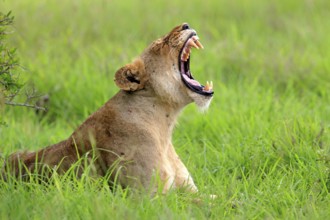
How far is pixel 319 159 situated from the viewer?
479 cm

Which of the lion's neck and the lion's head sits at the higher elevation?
the lion's head

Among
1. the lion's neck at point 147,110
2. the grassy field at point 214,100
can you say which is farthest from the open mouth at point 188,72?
the grassy field at point 214,100

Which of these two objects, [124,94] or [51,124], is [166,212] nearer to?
[124,94]

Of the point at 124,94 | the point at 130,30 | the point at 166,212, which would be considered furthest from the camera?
the point at 130,30

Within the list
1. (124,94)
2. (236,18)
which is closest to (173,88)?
(124,94)

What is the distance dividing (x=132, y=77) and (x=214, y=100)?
2.32 meters

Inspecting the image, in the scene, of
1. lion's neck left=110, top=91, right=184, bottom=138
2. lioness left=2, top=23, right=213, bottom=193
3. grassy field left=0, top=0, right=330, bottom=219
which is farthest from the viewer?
lion's neck left=110, top=91, right=184, bottom=138

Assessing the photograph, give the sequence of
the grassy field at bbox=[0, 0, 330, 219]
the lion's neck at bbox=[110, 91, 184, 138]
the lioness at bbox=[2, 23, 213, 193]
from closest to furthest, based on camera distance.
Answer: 1. the grassy field at bbox=[0, 0, 330, 219]
2. the lioness at bbox=[2, 23, 213, 193]
3. the lion's neck at bbox=[110, 91, 184, 138]

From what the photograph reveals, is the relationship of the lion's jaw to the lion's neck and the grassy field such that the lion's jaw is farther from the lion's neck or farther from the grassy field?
the grassy field

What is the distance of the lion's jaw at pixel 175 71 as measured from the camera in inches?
181

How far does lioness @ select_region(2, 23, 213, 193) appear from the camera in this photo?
443 centimetres

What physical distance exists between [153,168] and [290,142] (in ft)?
4.10

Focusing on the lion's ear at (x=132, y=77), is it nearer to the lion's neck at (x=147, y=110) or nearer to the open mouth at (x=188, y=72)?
the lion's neck at (x=147, y=110)

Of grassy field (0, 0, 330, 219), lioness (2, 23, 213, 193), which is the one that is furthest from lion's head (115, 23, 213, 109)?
grassy field (0, 0, 330, 219)
